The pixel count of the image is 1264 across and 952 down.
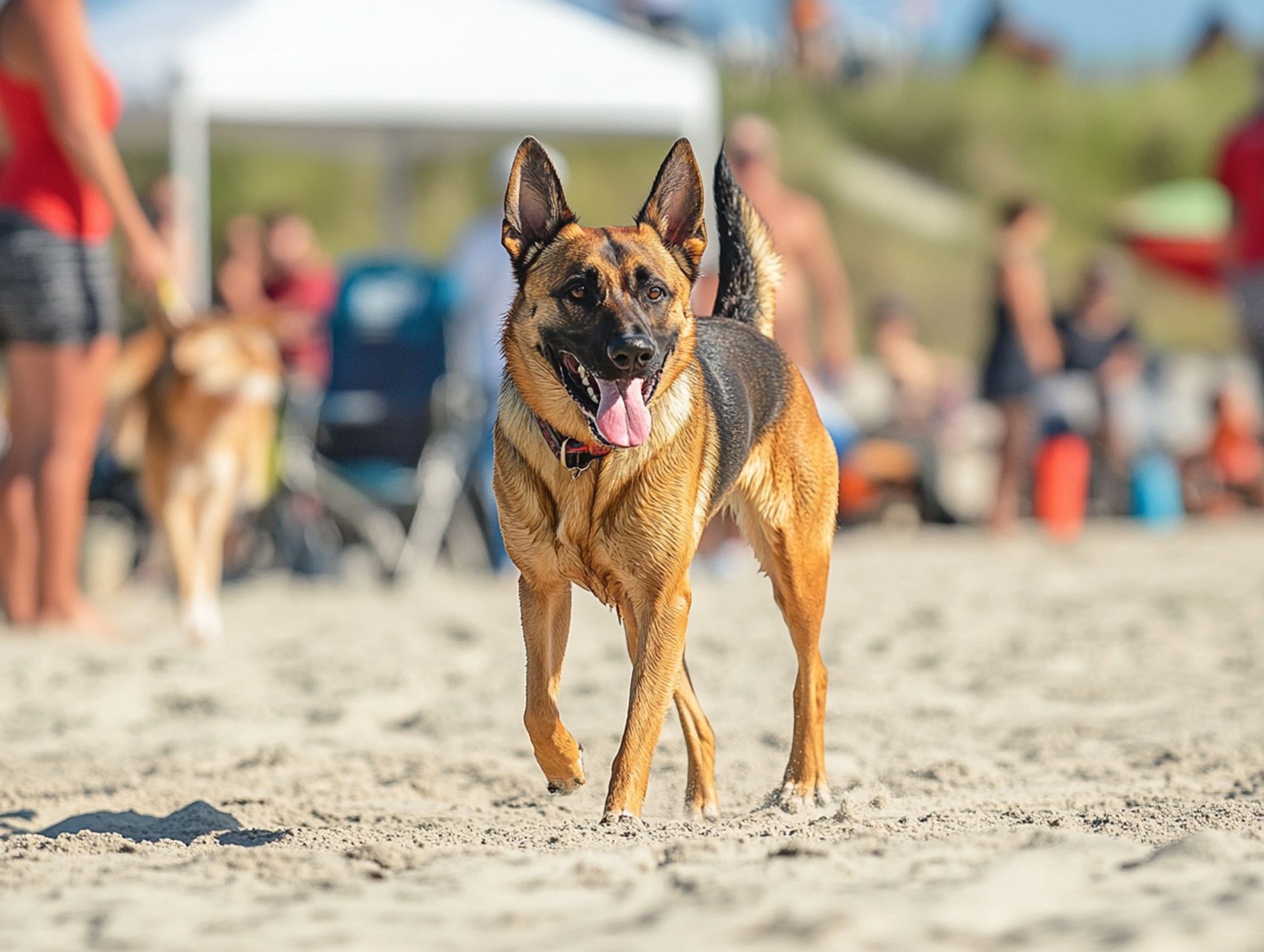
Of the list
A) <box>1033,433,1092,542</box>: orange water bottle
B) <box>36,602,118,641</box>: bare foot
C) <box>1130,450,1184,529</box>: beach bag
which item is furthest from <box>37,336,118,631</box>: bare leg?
<box>1130,450,1184,529</box>: beach bag

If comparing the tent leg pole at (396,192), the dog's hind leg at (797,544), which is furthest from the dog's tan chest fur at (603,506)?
the tent leg pole at (396,192)

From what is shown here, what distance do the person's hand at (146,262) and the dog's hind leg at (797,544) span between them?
281 centimetres

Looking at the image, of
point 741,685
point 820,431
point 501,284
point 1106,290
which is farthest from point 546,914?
point 1106,290

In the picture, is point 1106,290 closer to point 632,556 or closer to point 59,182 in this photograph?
point 59,182

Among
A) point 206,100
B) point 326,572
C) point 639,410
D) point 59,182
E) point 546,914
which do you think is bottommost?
point 326,572

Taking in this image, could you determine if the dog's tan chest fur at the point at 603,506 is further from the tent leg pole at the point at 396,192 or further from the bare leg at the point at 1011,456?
the tent leg pole at the point at 396,192

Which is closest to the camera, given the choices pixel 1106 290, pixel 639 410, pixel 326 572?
pixel 639 410

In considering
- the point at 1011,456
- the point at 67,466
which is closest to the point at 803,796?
the point at 67,466

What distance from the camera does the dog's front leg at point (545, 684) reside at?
125 inches

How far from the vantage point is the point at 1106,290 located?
1058 cm

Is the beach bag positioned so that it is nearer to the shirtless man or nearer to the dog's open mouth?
the shirtless man

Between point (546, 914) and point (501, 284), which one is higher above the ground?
point (501, 284)

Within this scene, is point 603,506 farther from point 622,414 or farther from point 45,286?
point 45,286

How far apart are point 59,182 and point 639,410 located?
336 centimetres
